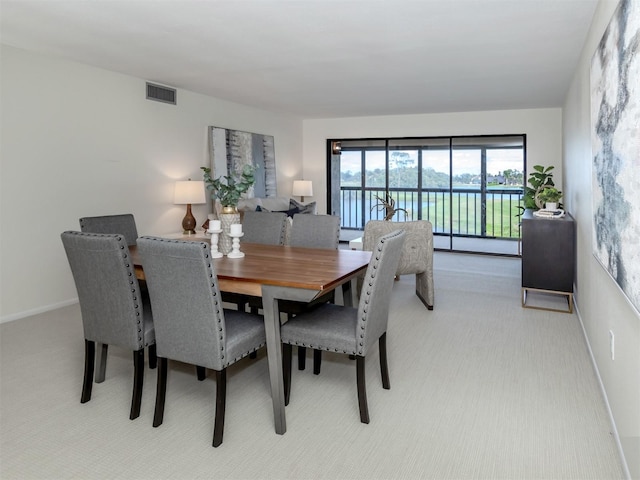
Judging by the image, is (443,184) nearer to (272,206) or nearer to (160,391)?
(272,206)

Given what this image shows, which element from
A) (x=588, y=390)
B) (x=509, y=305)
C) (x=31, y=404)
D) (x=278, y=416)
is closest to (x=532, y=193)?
(x=509, y=305)

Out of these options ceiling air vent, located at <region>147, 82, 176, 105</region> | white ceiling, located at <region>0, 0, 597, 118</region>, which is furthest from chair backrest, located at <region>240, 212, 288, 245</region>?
ceiling air vent, located at <region>147, 82, 176, 105</region>

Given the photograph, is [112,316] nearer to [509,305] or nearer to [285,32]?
[285,32]

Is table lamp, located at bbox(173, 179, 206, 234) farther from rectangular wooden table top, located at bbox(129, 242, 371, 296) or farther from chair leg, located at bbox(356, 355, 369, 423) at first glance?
chair leg, located at bbox(356, 355, 369, 423)

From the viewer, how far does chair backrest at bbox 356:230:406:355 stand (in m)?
2.19

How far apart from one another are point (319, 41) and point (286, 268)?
206cm

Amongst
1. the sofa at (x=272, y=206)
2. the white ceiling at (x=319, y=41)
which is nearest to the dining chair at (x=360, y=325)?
the white ceiling at (x=319, y=41)

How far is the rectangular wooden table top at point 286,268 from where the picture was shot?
222 centimetres

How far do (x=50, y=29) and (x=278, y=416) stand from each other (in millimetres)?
3264

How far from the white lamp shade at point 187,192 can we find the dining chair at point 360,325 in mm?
3327

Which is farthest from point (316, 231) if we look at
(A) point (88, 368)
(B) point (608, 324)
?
(B) point (608, 324)

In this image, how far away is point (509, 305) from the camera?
4.38m

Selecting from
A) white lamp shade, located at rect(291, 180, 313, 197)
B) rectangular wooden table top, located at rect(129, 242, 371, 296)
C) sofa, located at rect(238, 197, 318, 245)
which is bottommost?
rectangular wooden table top, located at rect(129, 242, 371, 296)

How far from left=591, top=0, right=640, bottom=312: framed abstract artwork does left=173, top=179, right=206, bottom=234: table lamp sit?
426cm
